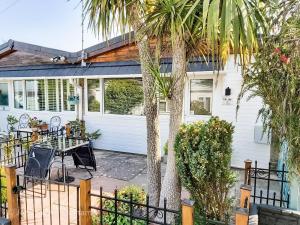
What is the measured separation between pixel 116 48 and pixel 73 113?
10.2 feet

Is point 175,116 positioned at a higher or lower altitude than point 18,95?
lower

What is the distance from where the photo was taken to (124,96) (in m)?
9.12

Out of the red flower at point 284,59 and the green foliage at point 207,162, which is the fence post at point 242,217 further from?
the red flower at point 284,59

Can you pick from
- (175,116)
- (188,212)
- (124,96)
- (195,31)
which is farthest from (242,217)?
(124,96)

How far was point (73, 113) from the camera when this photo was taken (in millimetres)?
10031

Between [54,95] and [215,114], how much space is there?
22.1ft

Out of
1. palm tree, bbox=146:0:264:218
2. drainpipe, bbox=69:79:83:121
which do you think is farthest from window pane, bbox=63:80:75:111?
palm tree, bbox=146:0:264:218

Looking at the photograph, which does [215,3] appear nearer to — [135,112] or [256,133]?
[256,133]

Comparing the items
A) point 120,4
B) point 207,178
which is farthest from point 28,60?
point 207,178

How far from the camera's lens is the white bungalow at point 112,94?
718 cm

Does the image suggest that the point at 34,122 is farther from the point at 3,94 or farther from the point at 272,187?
the point at 272,187

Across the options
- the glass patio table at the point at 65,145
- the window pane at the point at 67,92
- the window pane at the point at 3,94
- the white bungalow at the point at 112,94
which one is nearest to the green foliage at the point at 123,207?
the glass patio table at the point at 65,145

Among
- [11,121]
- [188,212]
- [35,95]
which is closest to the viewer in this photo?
[188,212]

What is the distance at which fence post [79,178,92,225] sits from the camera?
10.0 feet
